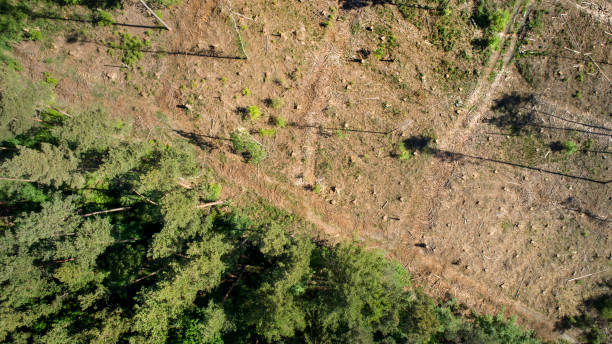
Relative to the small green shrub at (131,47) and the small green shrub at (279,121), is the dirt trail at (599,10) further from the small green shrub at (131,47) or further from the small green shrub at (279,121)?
the small green shrub at (131,47)

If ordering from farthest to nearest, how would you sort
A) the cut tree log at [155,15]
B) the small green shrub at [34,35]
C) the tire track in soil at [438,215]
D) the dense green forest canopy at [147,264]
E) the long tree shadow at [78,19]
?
the tire track in soil at [438,215] < the long tree shadow at [78,19] < the small green shrub at [34,35] < the cut tree log at [155,15] < the dense green forest canopy at [147,264]

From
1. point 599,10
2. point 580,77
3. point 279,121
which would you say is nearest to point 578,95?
point 580,77

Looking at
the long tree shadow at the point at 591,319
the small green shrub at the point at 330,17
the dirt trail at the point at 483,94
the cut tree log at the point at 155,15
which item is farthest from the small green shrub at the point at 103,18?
the long tree shadow at the point at 591,319

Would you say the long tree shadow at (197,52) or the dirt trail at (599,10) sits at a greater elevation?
the dirt trail at (599,10)

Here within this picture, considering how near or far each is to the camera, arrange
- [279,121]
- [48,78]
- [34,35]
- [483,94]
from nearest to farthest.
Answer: [34,35], [48,78], [279,121], [483,94]

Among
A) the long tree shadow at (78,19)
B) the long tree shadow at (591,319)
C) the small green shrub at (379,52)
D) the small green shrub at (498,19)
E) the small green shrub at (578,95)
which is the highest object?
the small green shrub at (498,19)

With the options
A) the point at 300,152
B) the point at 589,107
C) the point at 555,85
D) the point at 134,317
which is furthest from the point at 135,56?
the point at 589,107

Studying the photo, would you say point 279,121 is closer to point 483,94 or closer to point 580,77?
point 483,94
